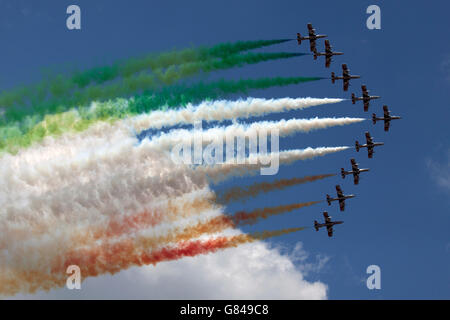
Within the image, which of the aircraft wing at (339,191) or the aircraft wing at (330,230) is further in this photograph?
the aircraft wing at (339,191)

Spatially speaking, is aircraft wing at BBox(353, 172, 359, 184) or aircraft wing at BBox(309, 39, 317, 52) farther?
aircraft wing at BBox(353, 172, 359, 184)

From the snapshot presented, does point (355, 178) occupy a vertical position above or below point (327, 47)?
below

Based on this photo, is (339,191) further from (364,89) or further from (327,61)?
(327,61)

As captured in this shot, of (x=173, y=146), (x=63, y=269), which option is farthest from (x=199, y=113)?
(x=63, y=269)

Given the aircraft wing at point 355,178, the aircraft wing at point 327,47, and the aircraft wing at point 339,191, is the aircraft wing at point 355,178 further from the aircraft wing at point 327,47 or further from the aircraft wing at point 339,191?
the aircraft wing at point 327,47

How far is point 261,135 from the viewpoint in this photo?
109 meters

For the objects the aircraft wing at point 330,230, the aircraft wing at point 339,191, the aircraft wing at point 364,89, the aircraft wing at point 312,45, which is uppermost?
the aircraft wing at point 312,45

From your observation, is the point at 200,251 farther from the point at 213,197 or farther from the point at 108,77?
the point at 108,77

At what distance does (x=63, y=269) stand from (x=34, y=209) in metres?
6.54

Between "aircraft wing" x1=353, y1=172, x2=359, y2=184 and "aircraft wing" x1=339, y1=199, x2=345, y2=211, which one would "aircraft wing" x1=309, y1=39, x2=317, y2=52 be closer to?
"aircraft wing" x1=353, y1=172, x2=359, y2=184

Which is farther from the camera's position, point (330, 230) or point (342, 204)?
point (342, 204)

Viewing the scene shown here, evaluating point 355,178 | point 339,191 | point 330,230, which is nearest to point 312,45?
point 355,178

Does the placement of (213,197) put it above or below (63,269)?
above
